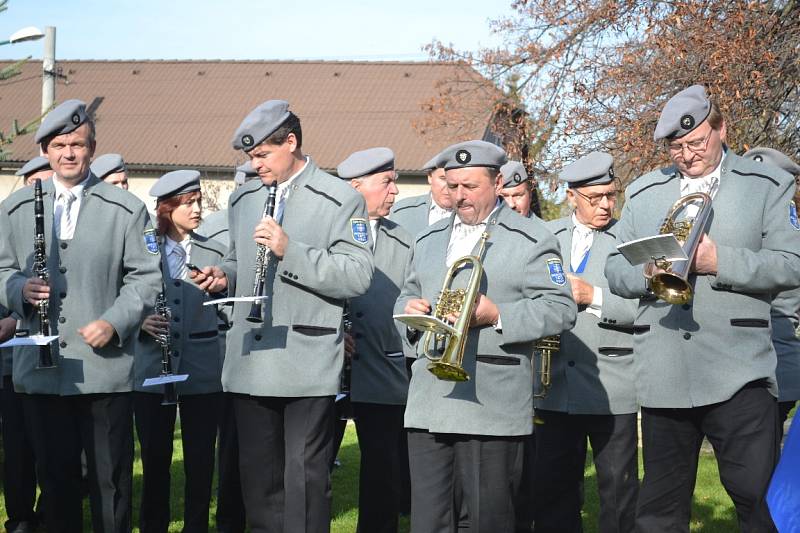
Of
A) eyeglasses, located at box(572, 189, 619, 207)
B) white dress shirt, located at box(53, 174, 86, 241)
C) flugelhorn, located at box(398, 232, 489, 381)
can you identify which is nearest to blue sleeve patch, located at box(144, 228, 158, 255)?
white dress shirt, located at box(53, 174, 86, 241)

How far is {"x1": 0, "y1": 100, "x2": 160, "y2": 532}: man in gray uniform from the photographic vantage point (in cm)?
688

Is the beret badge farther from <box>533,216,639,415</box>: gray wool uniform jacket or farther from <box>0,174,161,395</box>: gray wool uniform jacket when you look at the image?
<box>0,174,161,395</box>: gray wool uniform jacket

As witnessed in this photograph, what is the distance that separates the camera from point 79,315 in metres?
6.94

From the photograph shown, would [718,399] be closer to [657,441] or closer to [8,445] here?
[657,441]

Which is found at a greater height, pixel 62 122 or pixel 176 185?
pixel 62 122

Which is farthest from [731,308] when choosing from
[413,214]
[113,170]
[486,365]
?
[113,170]

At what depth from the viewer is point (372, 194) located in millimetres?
9211

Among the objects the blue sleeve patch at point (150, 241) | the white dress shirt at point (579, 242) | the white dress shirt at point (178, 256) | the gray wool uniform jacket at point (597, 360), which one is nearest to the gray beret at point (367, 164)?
the white dress shirt at point (178, 256)

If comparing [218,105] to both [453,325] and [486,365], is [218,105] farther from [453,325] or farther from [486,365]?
[453,325]

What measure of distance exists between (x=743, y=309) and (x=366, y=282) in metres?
2.09

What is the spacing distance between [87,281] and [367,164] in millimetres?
2933

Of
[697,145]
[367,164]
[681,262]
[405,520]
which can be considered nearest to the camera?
[681,262]

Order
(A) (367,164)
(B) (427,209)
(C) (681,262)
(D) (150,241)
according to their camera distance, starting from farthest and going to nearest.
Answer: (B) (427,209), (A) (367,164), (D) (150,241), (C) (681,262)

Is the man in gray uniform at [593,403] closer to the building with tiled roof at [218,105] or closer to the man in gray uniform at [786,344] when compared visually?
the man in gray uniform at [786,344]
